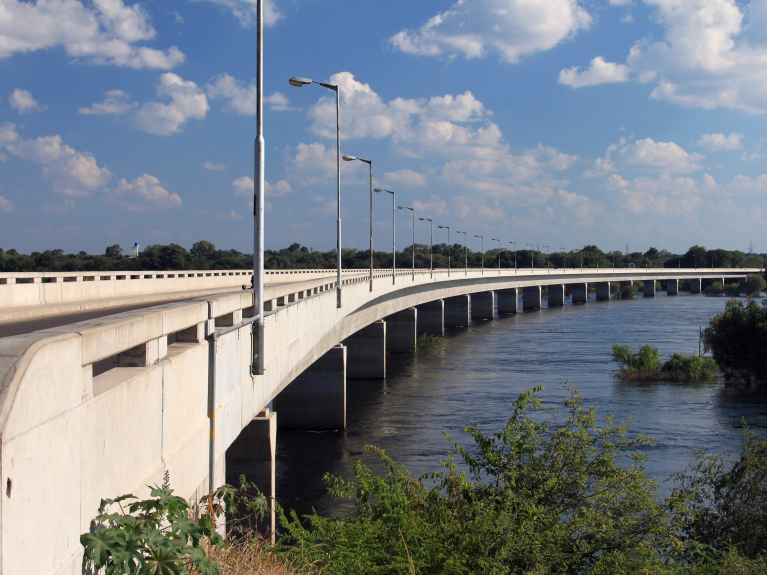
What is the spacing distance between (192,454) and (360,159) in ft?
110

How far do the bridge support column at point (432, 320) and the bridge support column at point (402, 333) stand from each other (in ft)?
40.3

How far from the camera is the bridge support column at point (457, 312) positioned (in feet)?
273

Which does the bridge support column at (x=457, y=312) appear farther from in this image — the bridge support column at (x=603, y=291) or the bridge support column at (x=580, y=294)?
the bridge support column at (x=603, y=291)

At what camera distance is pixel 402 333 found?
186 feet

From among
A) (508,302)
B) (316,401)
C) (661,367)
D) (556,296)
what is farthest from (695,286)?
(316,401)

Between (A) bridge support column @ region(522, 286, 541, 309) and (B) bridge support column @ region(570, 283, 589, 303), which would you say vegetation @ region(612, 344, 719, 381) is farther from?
(B) bridge support column @ region(570, 283, 589, 303)

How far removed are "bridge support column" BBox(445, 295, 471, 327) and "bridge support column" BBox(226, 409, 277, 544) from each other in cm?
6828

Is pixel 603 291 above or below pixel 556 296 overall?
above

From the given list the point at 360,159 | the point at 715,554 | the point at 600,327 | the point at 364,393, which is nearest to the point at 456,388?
the point at 364,393

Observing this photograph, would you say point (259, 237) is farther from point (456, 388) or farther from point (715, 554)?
point (456, 388)

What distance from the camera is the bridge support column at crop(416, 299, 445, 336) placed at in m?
69.6

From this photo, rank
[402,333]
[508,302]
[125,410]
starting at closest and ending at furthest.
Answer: [125,410] → [402,333] → [508,302]

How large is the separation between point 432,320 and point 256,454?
55.2 meters

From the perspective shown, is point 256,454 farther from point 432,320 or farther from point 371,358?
→ point 432,320
